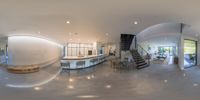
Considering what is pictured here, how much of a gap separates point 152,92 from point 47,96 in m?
3.11

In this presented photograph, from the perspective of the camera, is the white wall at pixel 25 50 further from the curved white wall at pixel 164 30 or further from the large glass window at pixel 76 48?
the curved white wall at pixel 164 30

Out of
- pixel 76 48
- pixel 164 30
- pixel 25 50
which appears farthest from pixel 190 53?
pixel 25 50

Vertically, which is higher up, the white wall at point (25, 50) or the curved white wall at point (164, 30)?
the curved white wall at point (164, 30)

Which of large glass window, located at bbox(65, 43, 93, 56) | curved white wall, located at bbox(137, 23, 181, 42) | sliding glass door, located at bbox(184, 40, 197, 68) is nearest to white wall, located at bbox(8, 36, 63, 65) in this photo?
large glass window, located at bbox(65, 43, 93, 56)

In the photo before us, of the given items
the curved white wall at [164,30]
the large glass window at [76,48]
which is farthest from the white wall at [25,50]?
the curved white wall at [164,30]

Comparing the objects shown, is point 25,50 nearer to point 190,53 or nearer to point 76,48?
point 76,48

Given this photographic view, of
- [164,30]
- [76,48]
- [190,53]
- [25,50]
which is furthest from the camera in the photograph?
[76,48]

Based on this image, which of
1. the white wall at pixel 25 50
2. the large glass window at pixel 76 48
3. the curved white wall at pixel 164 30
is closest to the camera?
the curved white wall at pixel 164 30

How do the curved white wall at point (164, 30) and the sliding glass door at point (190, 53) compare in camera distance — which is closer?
the curved white wall at point (164, 30)

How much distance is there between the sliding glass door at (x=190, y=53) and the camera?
10.1m

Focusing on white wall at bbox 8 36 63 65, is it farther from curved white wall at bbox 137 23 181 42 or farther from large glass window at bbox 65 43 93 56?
curved white wall at bbox 137 23 181 42

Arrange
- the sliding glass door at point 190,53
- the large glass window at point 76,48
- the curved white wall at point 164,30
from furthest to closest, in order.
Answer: the large glass window at point 76,48, the sliding glass door at point 190,53, the curved white wall at point 164,30

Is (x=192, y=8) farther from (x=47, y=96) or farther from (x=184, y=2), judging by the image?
(x=47, y=96)

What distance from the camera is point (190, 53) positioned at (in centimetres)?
1087
